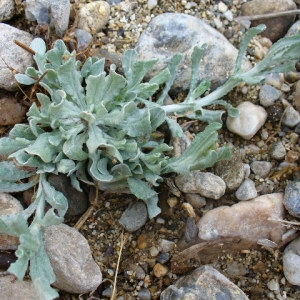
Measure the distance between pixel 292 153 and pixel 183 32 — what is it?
1.06 meters

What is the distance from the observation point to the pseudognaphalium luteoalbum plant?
294cm

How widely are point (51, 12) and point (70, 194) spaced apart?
1187 millimetres

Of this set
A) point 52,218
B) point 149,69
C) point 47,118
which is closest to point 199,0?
point 149,69

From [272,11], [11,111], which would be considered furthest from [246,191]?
[11,111]

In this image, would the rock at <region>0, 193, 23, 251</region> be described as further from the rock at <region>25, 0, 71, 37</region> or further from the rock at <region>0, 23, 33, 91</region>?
the rock at <region>25, 0, 71, 37</region>

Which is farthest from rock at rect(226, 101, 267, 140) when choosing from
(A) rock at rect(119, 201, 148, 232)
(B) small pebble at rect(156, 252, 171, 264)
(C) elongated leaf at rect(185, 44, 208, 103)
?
(B) small pebble at rect(156, 252, 171, 264)

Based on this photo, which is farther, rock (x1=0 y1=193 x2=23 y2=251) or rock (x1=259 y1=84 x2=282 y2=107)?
rock (x1=259 y1=84 x2=282 y2=107)

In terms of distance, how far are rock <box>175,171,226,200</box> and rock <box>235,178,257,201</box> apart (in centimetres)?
12

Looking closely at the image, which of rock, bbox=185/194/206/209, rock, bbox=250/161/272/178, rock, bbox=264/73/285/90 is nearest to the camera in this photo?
rock, bbox=185/194/206/209

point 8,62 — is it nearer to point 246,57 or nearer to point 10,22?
point 10,22

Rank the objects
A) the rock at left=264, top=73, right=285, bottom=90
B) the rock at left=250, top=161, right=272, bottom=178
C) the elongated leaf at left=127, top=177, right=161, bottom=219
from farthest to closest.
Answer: the rock at left=264, top=73, right=285, bottom=90 → the rock at left=250, top=161, right=272, bottom=178 → the elongated leaf at left=127, top=177, right=161, bottom=219

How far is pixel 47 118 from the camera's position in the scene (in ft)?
9.89

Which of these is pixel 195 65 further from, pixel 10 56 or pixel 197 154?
pixel 10 56

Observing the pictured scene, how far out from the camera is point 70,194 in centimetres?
320
